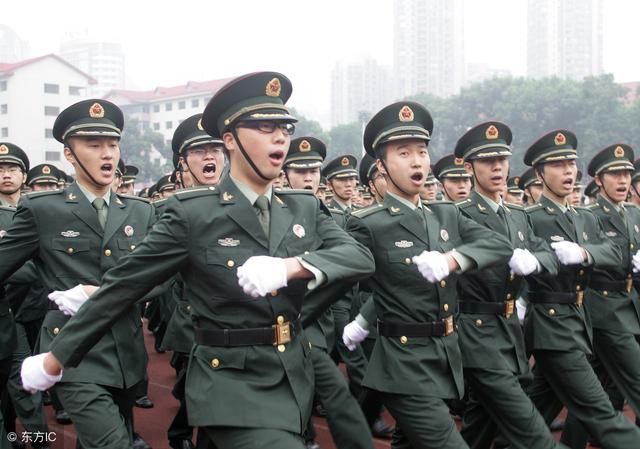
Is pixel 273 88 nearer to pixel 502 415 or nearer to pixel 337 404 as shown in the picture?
pixel 337 404

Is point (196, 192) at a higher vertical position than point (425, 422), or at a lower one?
higher

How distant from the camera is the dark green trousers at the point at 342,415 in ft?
14.0

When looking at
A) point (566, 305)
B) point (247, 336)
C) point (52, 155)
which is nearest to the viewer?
point (247, 336)

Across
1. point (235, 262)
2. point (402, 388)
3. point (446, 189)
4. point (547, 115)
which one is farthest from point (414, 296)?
point (547, 115)

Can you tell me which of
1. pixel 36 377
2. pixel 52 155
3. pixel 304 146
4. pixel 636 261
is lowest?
pixel 36 377

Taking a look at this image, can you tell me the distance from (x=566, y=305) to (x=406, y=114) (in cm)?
180

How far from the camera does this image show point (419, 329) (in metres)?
4.25

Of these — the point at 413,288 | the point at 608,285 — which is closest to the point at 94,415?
the point at 413,288

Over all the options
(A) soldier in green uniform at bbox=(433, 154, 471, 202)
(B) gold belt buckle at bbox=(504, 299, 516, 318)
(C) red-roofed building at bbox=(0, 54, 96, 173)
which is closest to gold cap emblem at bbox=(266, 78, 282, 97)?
(B) gold belt buckle at bbox=(504, 299, 516, 318)

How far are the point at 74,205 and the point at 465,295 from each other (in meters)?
2.41

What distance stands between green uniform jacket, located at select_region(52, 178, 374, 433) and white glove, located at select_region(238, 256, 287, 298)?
220 mm

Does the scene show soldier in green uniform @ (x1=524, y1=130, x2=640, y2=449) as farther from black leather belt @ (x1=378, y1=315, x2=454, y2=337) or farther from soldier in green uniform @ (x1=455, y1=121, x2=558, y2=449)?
black leather belt @ (x1=378, y1=315, x2=454, y2=337)

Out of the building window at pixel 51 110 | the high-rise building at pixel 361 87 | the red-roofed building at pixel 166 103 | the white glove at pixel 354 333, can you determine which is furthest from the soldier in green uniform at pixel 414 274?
the high-rise building at pixel 361 87

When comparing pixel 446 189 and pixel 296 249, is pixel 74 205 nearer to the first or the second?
pixel 296 249
